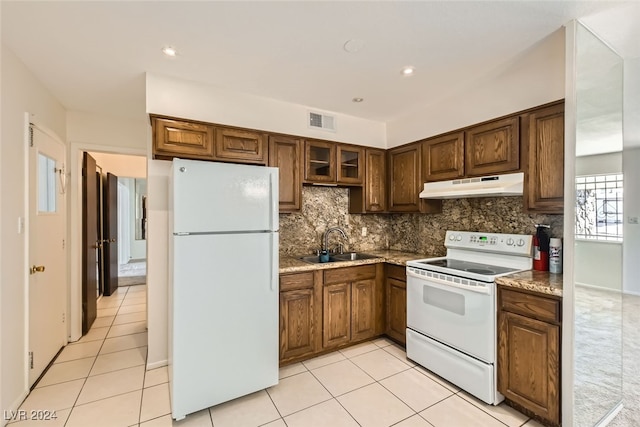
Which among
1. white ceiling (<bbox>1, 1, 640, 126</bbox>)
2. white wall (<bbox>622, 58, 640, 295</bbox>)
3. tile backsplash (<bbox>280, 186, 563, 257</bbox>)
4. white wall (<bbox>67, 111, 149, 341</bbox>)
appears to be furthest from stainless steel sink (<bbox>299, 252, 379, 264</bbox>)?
white wall (<bbox>67, 111, 149, 341</bbox>)

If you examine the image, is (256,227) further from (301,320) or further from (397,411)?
(397,411)

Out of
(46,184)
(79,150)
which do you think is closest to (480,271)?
(46,184)

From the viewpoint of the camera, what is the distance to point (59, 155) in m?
2.86

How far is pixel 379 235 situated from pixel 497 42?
241 centimetres

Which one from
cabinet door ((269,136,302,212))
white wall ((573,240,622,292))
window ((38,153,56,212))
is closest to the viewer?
white wall ((573,240,622,292))

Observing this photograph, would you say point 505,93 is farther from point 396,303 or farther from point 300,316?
point 300,316

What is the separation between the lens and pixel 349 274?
9.41 ft

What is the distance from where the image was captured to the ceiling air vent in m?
3.12

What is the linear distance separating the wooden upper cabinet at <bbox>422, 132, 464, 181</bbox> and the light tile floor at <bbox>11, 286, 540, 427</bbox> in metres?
1.82

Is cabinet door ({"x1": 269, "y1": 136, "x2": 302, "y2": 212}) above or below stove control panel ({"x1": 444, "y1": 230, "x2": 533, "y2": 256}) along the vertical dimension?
above

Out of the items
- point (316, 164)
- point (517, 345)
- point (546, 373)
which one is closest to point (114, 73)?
point (316, 164)

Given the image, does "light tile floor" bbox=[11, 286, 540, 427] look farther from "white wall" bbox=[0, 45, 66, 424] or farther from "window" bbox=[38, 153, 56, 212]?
"window" bbox=[38, 153, 56, 212]

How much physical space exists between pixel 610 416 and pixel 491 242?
1.35m

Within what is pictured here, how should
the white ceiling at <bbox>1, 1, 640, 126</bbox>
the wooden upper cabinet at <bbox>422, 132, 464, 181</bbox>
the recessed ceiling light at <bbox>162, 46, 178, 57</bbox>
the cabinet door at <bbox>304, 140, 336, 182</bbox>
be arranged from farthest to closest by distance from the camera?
the cabinet door at <bbox>304, 140, 336, 182</bbox>, the wooden upper cabinet at <bbox>422, 132, 464, 181</bbox>, the recessed ceiling light at <bbox>162, 46, 178, 57</bbox>, the white ceiling at <bbox>1, 1, 640, 126</bbox>
